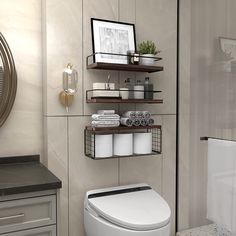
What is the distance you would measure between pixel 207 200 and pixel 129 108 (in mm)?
818

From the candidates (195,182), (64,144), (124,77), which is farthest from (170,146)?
(64,144)

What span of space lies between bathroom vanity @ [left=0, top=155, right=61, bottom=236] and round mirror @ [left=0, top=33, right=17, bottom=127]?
0.51 meters

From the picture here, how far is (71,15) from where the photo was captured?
184cm

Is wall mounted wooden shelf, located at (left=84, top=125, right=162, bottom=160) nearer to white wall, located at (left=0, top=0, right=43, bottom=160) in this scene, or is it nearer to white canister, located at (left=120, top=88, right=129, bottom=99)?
white canister, located at (left=120, top=88, right=129, bottom=99)

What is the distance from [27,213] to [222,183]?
116 centimetres

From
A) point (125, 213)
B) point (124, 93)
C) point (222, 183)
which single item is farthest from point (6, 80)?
point (222, 183)

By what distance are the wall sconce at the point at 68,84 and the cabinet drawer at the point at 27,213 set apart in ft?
2.22

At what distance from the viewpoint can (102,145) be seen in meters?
1.78

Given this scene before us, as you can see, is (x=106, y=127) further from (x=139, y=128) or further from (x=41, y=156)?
(x=41, y=156)

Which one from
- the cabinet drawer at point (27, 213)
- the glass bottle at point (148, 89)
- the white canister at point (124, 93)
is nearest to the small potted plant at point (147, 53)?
the glass bottle at point (148, 89)

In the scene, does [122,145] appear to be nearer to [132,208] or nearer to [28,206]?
[132,208]

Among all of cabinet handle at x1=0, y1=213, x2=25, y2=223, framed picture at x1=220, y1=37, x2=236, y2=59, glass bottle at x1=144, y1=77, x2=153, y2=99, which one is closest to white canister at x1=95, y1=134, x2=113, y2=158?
glass bottle at x1=144, y1=77, x2=153, y2=99

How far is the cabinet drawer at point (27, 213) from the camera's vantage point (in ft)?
4.17

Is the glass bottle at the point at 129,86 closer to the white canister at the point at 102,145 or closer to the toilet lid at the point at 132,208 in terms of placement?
the white canister at the point at 102,145
